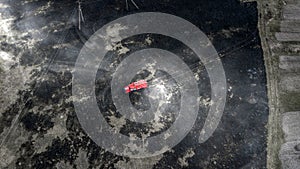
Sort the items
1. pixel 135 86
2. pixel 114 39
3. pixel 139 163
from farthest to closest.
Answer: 1. pixel 114 39
2. pixel 135 86
3. pixel 139 163

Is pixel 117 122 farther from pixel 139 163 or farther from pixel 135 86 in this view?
pixel 139 163

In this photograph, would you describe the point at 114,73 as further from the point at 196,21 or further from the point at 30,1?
the point at 30,1

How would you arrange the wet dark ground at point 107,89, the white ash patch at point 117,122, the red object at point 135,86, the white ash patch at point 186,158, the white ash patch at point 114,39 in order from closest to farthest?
1. the white ash patch at point 186,158
2. the wet dark ground at point 107,89
3. the white ash patch at point 117,122
4. the red object at point 135,86
5. the white ash patch at point 114,39

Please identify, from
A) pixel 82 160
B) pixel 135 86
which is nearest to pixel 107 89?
pixel 135 86

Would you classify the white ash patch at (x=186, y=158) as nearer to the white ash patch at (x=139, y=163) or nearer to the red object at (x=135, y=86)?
the white ash patch at (x=139, y=163)

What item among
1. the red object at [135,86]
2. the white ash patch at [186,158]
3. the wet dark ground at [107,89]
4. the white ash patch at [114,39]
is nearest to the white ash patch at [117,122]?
the wet dark ground at [107,89]

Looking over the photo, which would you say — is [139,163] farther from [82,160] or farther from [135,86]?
[135,86]

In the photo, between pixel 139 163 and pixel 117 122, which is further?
pixel 117 122

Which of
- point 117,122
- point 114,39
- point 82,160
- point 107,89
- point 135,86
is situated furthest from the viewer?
point 114,39

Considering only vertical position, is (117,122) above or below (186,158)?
above

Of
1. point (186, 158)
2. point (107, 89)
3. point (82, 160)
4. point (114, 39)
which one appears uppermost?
point (114, 39)
